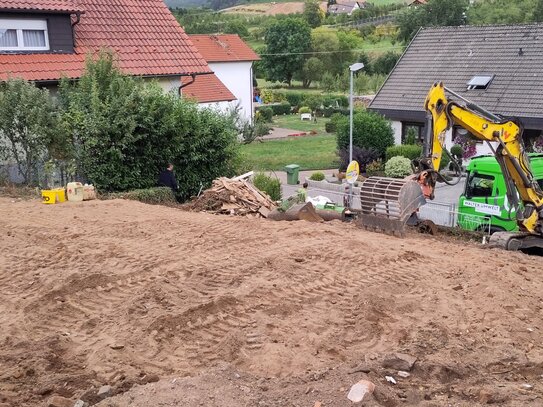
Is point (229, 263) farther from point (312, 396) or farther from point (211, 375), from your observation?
point (312, 396)

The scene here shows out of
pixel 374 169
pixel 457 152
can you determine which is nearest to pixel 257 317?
pixel 374 169

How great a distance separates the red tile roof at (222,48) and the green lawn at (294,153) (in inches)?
284

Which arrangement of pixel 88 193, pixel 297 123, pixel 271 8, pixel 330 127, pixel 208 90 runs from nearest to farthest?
pixel 88 193, pixel 208 90, pixel 330 127, pixel 297 123, pixel 271 8

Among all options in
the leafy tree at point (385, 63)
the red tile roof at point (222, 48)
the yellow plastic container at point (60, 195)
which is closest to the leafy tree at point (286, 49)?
the leafy tree at point (385, 63)

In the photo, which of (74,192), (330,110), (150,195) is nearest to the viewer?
(74,192)

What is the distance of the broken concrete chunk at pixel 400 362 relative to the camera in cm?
690

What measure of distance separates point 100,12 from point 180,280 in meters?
14.9

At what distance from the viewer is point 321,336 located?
7.88 m

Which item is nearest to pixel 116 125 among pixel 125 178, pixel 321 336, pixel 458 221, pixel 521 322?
pixel 125 178

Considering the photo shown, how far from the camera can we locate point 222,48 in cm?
4344

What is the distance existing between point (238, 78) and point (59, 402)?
126ft

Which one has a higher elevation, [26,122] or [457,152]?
[26,122]

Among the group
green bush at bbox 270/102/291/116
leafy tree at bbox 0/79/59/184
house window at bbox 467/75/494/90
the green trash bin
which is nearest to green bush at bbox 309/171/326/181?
the green trash bin

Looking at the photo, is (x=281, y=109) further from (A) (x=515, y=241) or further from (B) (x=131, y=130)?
(A) (x=515, y=241)
